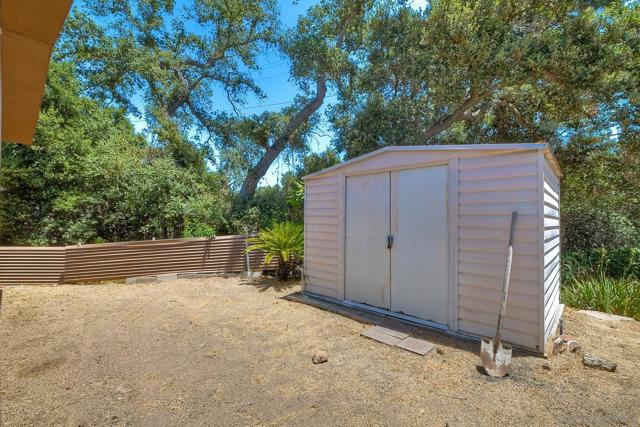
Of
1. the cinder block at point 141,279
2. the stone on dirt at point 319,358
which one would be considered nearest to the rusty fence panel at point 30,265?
the cinder block at point 141,279

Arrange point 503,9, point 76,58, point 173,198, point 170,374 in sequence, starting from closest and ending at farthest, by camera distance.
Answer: point 170,374, point 503,9, point 173,198, point 76,58

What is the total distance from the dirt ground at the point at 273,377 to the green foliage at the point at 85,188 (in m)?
3.87

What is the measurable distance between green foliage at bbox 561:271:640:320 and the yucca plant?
477 centimetres

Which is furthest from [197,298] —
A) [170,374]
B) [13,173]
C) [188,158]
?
[188,158]

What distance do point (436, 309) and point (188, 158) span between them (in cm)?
941

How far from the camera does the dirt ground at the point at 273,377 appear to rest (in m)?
1.93

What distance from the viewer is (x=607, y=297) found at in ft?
14.0

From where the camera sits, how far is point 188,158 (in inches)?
389

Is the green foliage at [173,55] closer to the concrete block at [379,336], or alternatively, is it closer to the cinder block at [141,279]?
the cinder block at [141,279]

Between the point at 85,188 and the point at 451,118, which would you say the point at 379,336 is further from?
the point at 85,188

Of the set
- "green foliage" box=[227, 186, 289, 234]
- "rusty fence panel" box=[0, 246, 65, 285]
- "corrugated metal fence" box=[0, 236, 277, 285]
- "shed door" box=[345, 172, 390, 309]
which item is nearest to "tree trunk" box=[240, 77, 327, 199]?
"green foliage" box=[227, 186, 289, 234]

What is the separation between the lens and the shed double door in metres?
3.33

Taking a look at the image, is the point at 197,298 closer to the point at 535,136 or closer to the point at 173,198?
the point at 173,198

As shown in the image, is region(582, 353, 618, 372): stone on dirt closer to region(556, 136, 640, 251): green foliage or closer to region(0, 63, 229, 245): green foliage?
region(0, 63, 229, 245): green foliage
